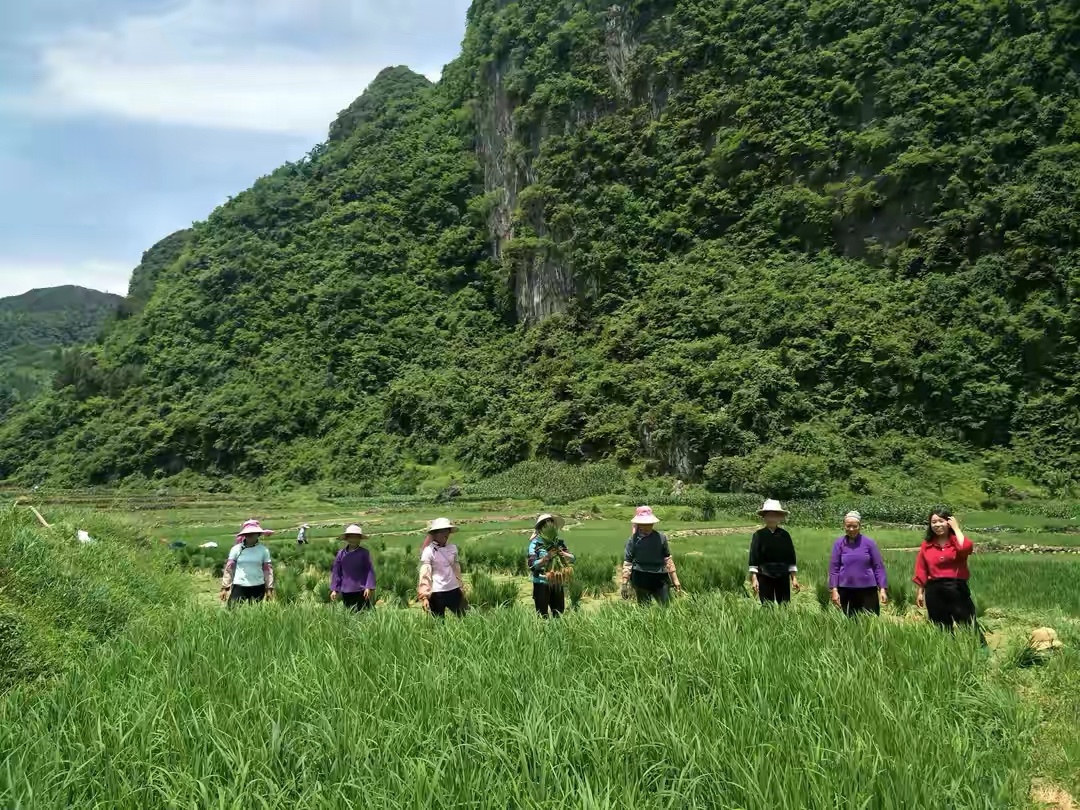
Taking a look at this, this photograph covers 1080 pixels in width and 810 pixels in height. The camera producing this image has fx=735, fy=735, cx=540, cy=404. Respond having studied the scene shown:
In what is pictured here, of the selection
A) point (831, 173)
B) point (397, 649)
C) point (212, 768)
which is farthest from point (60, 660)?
point (831, 173)

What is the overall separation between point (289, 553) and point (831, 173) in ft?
136

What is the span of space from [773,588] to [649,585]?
1.28 meters

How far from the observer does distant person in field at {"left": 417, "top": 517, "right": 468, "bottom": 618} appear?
7.37 metres

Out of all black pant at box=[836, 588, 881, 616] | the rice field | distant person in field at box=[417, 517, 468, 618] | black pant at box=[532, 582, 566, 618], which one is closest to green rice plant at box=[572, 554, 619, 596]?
black pant at box=[532, 582, 566, 618]

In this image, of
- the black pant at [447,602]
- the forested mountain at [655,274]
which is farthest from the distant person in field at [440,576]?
the forested mountain at [655,274]

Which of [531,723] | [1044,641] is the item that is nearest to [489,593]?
[1044,641]

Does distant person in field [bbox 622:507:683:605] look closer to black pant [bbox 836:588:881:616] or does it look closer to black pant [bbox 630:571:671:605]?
black pant [bbox 630:571:671:605]

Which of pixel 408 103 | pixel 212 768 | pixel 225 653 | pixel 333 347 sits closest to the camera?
pixel 212 768

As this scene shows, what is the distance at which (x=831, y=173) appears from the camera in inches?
1843

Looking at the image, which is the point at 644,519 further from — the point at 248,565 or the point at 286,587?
the point at 286,587

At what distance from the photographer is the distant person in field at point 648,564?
25.2 ft

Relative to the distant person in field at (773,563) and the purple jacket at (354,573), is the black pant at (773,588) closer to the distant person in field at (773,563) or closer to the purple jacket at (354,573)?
the distant person in field at (773,563)

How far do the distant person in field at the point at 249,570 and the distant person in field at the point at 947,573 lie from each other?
699 centimetres

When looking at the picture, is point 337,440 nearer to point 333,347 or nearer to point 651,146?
point 333,347
